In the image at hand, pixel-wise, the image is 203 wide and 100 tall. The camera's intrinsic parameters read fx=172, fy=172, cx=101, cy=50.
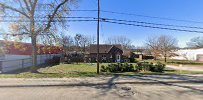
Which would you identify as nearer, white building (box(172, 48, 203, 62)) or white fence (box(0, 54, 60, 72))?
white fence (box(0, 54, 60, 72))

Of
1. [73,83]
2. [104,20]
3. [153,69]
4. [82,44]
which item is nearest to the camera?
[73,83]

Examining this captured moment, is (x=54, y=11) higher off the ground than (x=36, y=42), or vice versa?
(x=54, y=11)

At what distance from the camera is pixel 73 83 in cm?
1065

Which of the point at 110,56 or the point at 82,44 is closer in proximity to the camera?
the point at 110,56

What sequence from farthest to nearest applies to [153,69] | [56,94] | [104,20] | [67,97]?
1. [153,69]
2. [104,20]
3. [56,94]
4. [67,97]

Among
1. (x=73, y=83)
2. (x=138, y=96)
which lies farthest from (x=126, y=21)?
(x=138, y=96)

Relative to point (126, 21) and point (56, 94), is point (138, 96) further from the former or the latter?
point (126, 21)

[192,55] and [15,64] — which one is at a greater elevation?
[192,55]

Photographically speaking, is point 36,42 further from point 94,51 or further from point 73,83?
point 94,51

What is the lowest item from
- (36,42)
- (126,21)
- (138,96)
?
(138,96)

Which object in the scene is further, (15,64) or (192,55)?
(192,55)

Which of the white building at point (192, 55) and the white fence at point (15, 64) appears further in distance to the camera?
the white building at point (192, 55)

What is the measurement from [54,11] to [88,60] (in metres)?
23.4

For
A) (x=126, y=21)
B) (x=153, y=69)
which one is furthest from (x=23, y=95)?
(x=153, y=69)
